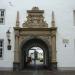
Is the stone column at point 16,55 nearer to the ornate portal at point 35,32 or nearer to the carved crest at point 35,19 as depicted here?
the ornate portal at point 35,32

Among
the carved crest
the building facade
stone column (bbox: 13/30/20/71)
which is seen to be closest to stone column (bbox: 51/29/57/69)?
the building facade

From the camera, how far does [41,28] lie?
83.8ft

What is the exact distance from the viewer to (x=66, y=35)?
25.6 meters

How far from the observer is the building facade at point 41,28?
25359mm

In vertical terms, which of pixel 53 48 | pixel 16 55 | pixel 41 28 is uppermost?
pixel 41 28

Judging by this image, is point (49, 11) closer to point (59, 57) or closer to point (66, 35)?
point (66, 35)

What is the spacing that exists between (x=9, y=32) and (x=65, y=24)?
5.19 meters

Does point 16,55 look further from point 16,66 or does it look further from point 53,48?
point 53,48

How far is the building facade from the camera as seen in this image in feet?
83.2

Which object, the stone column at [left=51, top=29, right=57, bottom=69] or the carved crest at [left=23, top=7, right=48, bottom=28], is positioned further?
the carved crest at [left=23, top=7, right=48, bottom=28]

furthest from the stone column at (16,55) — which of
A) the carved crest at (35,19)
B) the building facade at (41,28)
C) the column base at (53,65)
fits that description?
the column base at (53,65)

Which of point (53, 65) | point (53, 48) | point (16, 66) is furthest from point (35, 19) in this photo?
point (16, 66)

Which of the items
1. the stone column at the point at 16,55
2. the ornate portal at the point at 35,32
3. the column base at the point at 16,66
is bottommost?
the column base at the point at 16,66

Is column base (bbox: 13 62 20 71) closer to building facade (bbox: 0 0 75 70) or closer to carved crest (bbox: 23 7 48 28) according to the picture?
building facade (bbox: 0 0 75 70)
